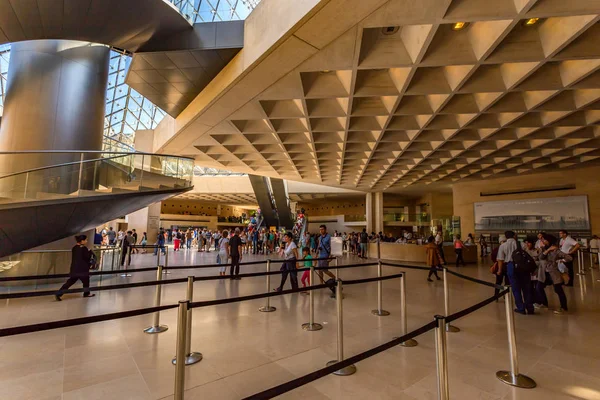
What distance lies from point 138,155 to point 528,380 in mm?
11783

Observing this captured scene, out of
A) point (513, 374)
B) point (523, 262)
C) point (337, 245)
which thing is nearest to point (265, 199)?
point (337, 245)

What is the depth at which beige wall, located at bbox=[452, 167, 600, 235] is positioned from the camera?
1586 centimetres

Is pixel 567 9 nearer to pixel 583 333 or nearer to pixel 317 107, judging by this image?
pixel 583 333

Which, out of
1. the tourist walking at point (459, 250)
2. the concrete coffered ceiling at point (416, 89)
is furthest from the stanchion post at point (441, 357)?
the tourist walking at point (459, 250)

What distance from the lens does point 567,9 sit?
430 cm

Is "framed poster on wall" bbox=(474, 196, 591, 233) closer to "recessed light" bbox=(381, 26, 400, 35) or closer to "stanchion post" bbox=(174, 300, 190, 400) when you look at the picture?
"recessed light" bbox=(381, 26, 400, 35)

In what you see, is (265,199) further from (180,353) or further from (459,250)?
(180,353)

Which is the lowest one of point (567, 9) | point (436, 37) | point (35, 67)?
point (567, 9)

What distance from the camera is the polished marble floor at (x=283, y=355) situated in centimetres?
290

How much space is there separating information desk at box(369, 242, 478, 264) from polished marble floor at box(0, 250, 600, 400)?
8.56 m

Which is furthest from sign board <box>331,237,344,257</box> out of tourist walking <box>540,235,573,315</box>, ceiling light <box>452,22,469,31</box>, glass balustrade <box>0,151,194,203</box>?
ceiling light <box>452,22,469,31</box>

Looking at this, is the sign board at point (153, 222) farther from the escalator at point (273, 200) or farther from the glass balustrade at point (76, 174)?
the glass balustrade at point (76, 174)

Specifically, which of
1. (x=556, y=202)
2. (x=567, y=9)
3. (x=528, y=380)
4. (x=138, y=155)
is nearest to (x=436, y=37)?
(x=567, y=9)

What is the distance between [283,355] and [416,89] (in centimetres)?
694
